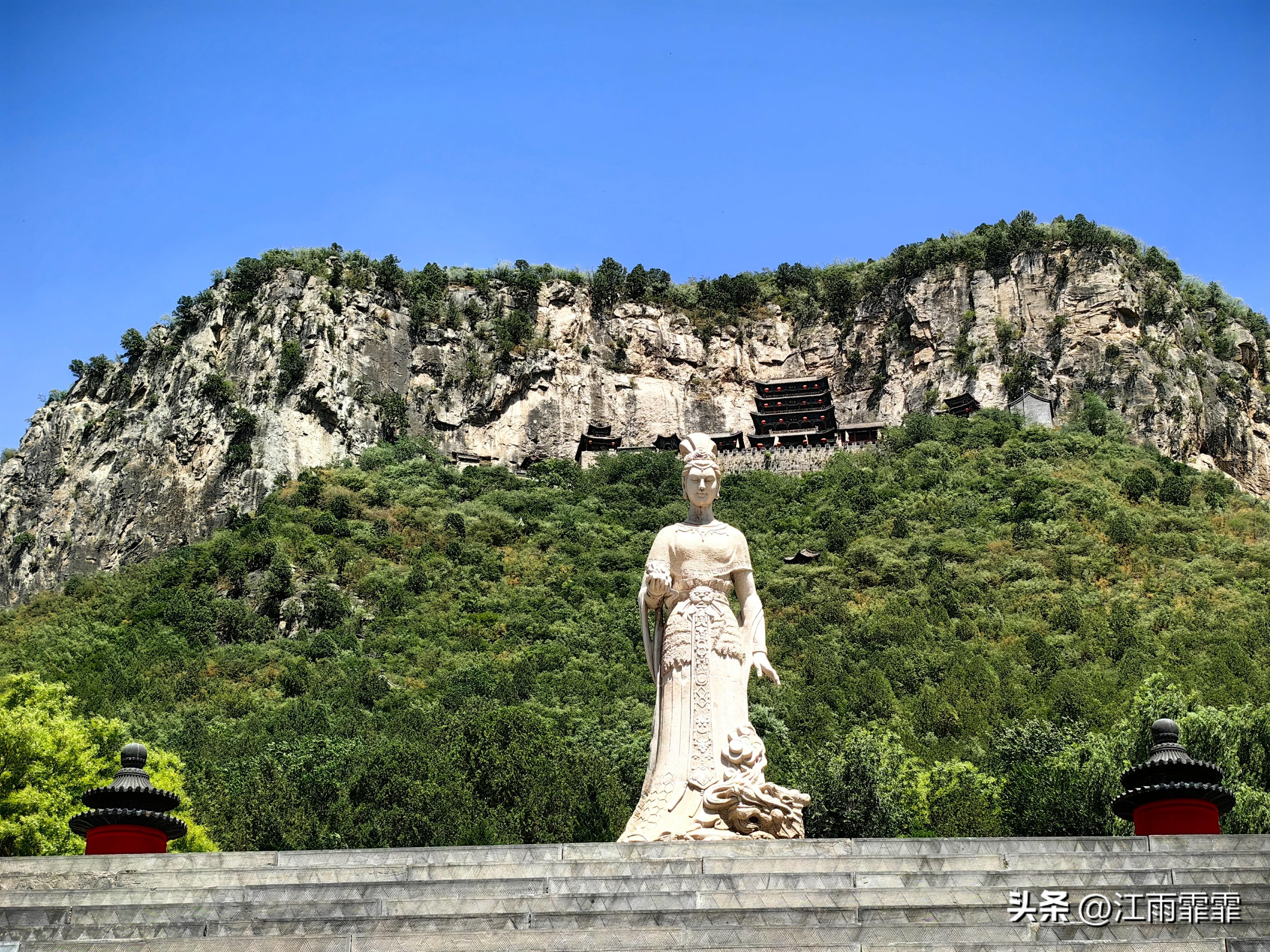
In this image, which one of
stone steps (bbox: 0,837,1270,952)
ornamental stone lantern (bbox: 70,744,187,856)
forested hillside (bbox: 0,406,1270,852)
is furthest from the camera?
forested hillside (bbox: 0,406,1270,852)

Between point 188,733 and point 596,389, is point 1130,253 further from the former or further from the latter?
point 188,733

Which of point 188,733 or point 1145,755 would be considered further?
point 188,733

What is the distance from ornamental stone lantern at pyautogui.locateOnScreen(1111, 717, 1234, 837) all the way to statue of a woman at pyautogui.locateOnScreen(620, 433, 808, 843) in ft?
11.5

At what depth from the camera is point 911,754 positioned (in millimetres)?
36969

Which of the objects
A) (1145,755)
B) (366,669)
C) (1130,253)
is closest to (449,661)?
(366,669)

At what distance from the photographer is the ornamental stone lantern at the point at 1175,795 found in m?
13.8

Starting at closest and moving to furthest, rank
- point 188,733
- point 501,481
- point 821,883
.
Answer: point 821,883, point 188,733, point 501,481

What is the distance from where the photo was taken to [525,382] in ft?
299

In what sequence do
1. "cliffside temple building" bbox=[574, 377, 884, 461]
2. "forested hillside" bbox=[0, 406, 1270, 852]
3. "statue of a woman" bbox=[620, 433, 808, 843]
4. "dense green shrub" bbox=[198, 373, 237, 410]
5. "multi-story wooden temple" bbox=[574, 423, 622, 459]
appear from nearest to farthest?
"statue of a woman" bbox=[620, 433, 808, 843]
"forested hillside" bbox=[0, 406, 1270, 852]
"dense green shrub" bbox=[198, 373, 237, 410]
"cliffside temple building" bbox=[574, 377, 884, 461]
"multi-story wooden temple" bbox=[574, 423, 622, 459]

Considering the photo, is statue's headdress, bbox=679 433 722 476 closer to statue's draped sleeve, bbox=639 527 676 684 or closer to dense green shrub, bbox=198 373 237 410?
statue's draped sleeve, bbox=639 527 676 684

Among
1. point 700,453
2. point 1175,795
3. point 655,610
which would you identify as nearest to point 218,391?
point 700,453

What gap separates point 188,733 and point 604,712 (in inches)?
469

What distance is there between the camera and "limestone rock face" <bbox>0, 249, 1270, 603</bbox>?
3093 inches

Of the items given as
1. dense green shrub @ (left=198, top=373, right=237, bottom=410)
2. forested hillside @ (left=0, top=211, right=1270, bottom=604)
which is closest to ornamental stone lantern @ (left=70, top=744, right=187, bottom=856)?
forested hillside @ (left=0, top=211, right=1270, bottom=604)
